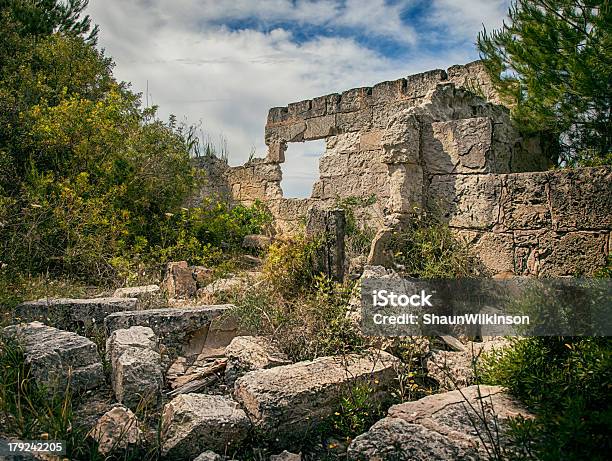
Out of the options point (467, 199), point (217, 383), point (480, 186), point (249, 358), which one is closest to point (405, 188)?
point (467, 199)

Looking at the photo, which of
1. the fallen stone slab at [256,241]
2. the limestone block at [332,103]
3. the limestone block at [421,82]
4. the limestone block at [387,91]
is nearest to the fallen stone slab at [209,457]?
the fallen stone slab at [256,241]

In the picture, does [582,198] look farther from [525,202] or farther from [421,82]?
[421,82]

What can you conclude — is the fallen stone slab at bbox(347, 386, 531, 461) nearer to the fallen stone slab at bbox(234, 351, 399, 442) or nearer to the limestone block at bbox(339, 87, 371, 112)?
the fallen stone slab at bbox(234, 351, 399, 442)

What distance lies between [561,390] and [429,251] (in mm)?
3034

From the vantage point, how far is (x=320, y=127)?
1112 centimetres

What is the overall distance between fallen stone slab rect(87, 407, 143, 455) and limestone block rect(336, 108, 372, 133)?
24.8ft

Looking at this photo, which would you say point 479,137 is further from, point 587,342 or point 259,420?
point 259,420

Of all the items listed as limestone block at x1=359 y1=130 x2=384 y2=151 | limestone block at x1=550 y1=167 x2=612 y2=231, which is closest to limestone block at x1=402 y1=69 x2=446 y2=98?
limestone block at x1=359 y1=130 x2=384 y2=151

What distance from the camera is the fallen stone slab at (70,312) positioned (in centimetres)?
539

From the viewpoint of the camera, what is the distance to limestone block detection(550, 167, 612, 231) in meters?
5.34

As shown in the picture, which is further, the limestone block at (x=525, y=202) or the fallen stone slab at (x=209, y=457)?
the limestone block at (x=525, y=202)

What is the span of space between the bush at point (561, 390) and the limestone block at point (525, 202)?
2056mm

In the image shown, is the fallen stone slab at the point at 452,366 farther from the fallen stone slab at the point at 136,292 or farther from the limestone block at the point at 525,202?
the fallen stone slab at the point at 136,292

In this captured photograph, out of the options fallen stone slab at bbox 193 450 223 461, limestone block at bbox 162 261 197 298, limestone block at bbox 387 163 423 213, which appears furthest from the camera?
limestone block at bbox 162 261 197 298
